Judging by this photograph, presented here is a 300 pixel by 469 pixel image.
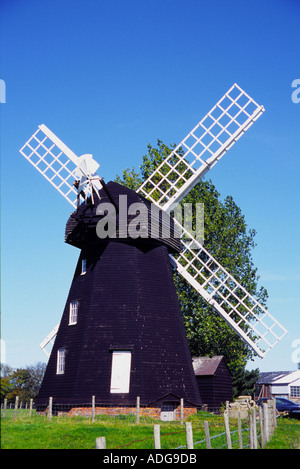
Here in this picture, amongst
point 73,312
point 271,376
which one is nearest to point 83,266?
point 73,312

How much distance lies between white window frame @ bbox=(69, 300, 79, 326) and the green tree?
14373 millimetres

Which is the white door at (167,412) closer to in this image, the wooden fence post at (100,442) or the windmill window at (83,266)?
the windmill window at (83,266)

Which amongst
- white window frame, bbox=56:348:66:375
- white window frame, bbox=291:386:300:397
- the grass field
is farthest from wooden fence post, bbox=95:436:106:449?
white window frame, bbox=291:386:300:397

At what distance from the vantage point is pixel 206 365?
106 ft

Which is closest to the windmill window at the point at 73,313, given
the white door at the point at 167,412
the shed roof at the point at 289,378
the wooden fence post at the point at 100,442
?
the white door at the point at 167,412

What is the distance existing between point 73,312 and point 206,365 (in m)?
10.6

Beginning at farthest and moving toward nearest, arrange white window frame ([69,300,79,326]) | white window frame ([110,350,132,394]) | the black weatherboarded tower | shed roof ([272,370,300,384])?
shed roof ([272,370,300,384]), white window frame ([69,300,79,326]), the black weatherboarded tower, white window frame ([110,350,132,394])

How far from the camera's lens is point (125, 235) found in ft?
80.5

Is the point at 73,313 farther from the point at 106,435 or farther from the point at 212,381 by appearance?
the point at 212,381

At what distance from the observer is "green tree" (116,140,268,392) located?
38688 millimetres

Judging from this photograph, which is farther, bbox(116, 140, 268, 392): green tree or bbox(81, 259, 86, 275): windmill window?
bbox(116, 140, 268, 392): green tree

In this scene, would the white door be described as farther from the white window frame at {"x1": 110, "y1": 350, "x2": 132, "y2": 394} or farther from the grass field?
the white window frame at {"x1": 110, "y1": 350, "x2": 132, "y2": 394}

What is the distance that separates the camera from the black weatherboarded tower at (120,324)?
22859 mm
